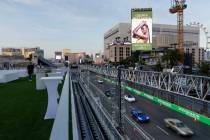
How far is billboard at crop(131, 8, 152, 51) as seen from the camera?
28953mm

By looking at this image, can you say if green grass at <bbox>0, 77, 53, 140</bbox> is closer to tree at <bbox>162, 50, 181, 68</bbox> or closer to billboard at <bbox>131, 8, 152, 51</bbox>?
billboard at <bbox>131, 8, 152, 51</bbox>

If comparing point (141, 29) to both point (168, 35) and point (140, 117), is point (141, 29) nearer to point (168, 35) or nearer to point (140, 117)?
point (140, 117)

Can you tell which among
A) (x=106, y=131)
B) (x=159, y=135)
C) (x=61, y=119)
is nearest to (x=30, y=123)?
(x=61, y=119)

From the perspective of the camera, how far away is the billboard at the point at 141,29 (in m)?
29.0

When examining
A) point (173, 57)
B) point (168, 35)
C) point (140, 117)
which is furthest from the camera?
point (168, 35)

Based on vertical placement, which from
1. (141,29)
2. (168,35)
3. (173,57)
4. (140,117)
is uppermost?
(168,35)

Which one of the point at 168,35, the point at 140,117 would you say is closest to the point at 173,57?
the point at 140,117

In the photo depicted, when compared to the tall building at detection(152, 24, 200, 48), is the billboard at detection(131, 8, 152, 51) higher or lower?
lower

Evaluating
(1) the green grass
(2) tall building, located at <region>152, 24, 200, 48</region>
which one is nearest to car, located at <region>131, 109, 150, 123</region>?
(1) the green grass

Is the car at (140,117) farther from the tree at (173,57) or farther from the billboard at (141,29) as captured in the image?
the tree at (173,57)

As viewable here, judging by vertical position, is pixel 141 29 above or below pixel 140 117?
above

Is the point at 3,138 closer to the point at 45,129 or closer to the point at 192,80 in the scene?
the point at 45,129

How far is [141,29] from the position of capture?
2925cm

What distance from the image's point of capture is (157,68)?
56438mm
